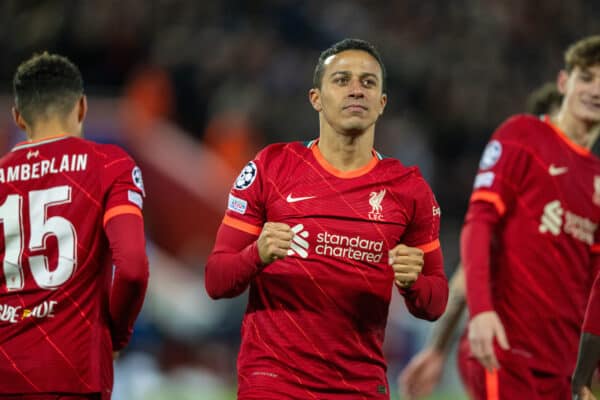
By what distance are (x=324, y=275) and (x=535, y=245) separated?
1.37 meters

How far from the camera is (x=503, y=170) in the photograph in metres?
5.07

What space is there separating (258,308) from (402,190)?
0.77m

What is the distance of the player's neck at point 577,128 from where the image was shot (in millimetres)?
5281

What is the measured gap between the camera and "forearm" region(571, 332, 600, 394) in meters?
4.39

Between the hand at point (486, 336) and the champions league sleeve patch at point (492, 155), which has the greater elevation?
the champions league sleeve patch at point (492, 155)

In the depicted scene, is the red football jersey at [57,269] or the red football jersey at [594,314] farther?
the red football jersey at [594,314]

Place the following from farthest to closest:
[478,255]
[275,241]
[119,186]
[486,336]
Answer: [478,255], [486,336], [119,186], [275,241]

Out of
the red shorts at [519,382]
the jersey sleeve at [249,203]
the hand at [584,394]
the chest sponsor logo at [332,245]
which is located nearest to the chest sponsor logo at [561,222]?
the red shorts at [519,382]

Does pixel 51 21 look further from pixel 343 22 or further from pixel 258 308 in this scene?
pixel 258 308

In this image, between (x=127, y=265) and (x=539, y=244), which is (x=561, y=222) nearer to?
(x=539, y=244)

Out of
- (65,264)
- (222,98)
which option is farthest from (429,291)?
(222,98)

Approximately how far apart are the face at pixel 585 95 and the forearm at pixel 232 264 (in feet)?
6.47

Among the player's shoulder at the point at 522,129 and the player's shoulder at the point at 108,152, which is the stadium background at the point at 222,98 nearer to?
the player's shoulder at the point at 522,129

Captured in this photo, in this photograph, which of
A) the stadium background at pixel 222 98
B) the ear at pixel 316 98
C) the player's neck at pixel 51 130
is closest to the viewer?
the player's neck at pixel 51 130
